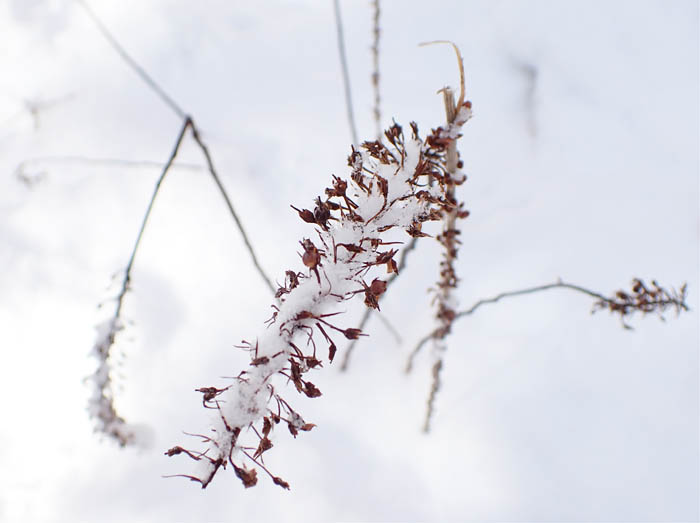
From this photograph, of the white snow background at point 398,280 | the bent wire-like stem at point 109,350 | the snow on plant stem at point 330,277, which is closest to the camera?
the snow on plant stem at point 330,277

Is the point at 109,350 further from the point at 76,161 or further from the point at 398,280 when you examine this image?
the point at 76,161

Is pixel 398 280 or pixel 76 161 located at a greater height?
pixel 76 161

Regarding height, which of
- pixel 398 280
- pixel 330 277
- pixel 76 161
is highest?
pixel 76 161

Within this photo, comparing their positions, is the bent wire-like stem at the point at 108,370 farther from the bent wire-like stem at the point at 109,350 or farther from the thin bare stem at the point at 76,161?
→ the thin bare stem at the point at 76,161

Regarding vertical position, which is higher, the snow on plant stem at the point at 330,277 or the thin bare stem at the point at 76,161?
the thin bare stem at the point at 76,161

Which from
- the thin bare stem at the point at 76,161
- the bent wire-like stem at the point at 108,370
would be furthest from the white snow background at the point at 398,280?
the bent wire-like stem at the point at 108,370

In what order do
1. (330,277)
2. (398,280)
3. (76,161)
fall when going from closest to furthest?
(330,277) < (398,280) < (76,161)

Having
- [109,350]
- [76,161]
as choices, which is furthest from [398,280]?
[76,161]

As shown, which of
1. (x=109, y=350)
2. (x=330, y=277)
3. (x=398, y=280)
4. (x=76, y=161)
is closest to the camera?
(x=330, y=277)

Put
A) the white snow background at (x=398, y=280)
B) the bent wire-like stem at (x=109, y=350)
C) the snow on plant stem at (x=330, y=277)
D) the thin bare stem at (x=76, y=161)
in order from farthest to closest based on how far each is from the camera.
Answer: the thin bare stem at (x=76, y=161) → the white snow background at (x=398, y=280) → the bent wire-like stem at (x=109, y=350) → the snow on plant stem at (x=330, y=277)
